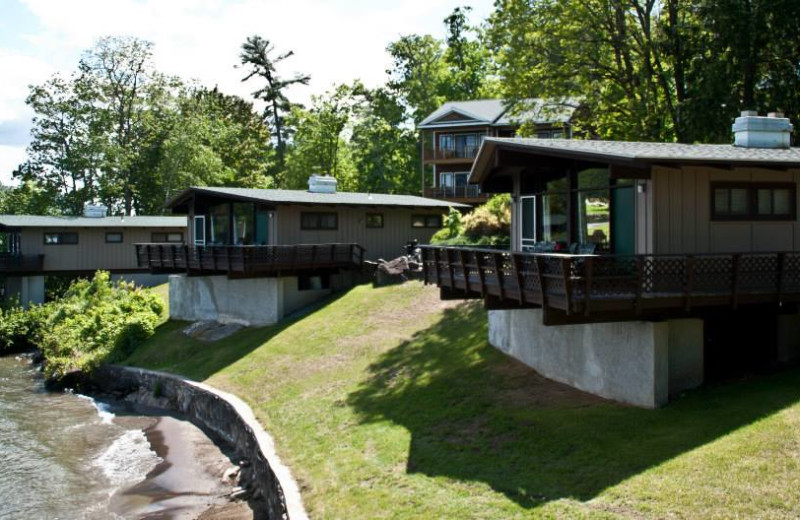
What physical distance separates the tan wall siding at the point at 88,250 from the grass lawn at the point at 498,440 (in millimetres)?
26386

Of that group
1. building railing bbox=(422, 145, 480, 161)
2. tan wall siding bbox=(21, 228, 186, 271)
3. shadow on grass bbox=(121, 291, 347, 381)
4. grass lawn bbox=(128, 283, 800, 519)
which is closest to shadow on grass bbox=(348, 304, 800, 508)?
grass lawn bbox=(128, 283, 800, 519)

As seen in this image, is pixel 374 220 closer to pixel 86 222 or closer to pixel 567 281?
pixel 86 222

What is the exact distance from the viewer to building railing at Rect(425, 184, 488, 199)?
179 feet

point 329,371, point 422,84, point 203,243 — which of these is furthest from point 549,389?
point 422,84

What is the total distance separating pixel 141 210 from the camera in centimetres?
6294

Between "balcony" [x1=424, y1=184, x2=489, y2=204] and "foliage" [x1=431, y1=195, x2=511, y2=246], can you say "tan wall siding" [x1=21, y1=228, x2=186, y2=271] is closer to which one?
"balcony" [x1=424, y1=184, x2=489, y2=204]

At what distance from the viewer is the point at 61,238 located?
44.8m

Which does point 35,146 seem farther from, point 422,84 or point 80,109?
point 422,84

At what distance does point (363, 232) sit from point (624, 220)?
65.5 feet

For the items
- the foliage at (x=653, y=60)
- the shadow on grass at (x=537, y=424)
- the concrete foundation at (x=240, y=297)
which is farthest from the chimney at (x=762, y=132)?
the concrete foundation at (x=240, y=297)

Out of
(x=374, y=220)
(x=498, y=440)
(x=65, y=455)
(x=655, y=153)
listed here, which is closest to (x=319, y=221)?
(x=374, y=220)

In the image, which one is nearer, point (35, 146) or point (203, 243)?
point (203, 243)

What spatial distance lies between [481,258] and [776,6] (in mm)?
15143

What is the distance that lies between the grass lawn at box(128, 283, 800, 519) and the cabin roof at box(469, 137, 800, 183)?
14.1 ft
